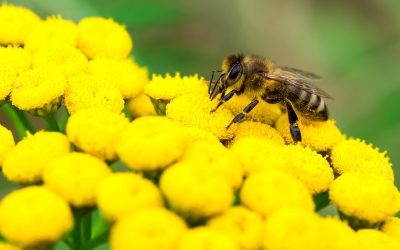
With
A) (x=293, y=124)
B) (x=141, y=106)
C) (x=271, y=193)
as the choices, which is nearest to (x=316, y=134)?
(x=293, y=124)

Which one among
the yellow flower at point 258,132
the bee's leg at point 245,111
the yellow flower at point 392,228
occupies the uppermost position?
the bee's leg at point 245,111

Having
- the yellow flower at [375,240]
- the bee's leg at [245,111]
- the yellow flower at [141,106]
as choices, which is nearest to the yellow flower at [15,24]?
the yellow flower at [141,106]

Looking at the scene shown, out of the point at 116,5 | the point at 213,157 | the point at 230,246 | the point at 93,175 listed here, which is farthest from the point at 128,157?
the point at 116,5

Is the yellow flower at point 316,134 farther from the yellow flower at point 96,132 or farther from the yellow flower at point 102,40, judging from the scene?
the yellow flower at point 96,132

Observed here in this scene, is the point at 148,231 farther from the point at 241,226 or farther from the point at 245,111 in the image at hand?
the point at 245,111

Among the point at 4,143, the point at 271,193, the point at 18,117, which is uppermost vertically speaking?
the point at 271,193

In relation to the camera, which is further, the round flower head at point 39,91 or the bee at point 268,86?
the bee at point 268,86

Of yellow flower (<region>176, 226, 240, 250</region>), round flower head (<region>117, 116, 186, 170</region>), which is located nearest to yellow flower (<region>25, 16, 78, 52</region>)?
round flower head (<region>117, 116, 186, 170</region>)
